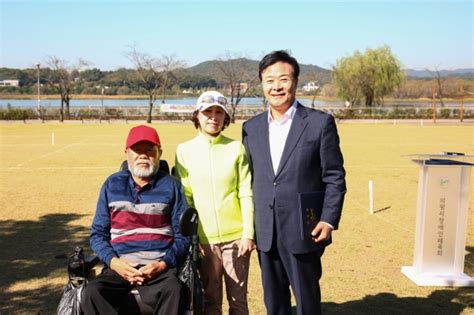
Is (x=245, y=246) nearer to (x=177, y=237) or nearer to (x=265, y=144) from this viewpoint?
(x=177, y=237)

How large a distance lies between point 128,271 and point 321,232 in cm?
126

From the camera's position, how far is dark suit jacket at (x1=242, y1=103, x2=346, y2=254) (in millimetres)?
3320

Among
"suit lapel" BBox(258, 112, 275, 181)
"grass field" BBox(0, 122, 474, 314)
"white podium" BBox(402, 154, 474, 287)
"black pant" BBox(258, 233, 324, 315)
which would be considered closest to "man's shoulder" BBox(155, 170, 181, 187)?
"suit lapel" BBox(258, 112, 275, 181)

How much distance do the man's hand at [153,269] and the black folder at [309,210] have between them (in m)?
0.93

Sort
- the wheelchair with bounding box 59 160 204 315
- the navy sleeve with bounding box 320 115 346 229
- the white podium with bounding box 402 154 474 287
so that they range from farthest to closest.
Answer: the white podium with bounding box 402 154 474 287
the navy sleeve with bounding box 320 115 346 229
the wheelchair with bounding box 59 160 204 315

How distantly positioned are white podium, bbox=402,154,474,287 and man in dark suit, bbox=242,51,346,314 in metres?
2.53

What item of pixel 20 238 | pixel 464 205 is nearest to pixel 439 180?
pixel 464 205

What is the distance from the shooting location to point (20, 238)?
24.2ft

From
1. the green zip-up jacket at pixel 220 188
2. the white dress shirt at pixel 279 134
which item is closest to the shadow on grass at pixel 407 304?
the green zip-up jacket at pixel 220 188

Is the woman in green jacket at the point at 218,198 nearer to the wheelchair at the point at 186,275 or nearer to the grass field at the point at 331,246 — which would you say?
the wheelchair at the point at 186,275

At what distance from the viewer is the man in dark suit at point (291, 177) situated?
333 cm

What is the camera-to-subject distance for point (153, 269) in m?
3.24

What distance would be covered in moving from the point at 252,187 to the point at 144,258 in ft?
2.84

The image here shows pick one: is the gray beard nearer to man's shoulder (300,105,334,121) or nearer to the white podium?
man's shoulder (300,105,334,121)
